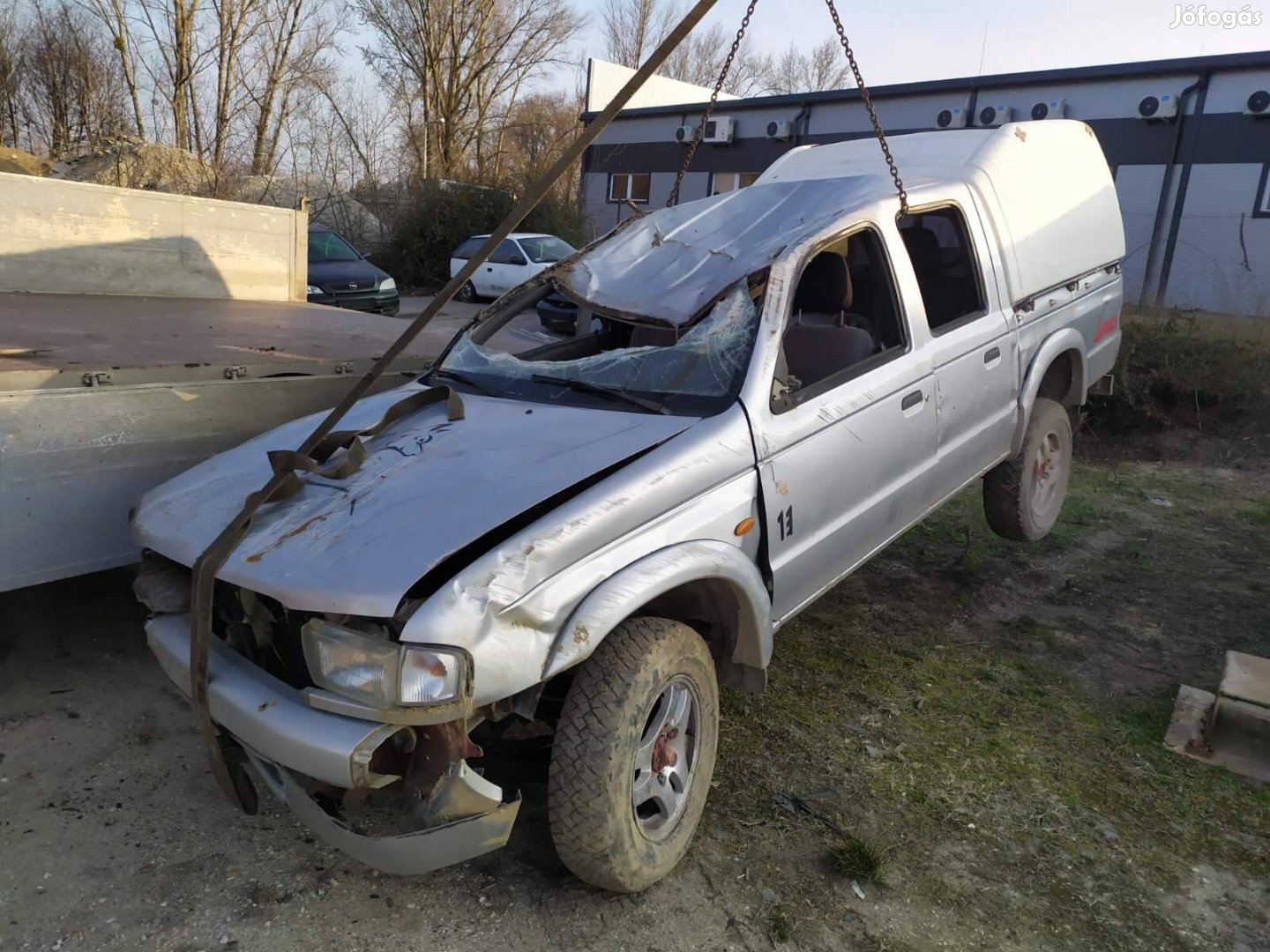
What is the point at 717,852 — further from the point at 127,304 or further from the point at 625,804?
the point at 127,304

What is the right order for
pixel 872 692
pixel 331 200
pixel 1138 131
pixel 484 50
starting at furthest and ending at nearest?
pixel 484 50 < pixel 331 200 < pixel 1138 131 < pixel 872 692

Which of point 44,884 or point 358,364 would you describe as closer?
point 44,884

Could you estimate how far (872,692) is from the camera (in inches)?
151

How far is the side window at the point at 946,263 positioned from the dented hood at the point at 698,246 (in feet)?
1.47

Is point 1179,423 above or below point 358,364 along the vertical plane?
below

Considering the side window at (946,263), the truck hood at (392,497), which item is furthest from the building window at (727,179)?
the truck hood at (392,497)

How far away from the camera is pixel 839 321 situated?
3.96 meters

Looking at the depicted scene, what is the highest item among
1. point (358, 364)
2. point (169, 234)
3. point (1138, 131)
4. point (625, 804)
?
point (1138, 131)

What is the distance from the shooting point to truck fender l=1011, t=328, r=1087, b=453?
450 centimetres

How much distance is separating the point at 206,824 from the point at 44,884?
45cm

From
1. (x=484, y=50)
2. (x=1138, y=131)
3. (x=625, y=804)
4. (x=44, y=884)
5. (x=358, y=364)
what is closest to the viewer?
(x=625, y=804)

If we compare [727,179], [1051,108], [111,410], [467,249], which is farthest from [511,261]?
[111,410]

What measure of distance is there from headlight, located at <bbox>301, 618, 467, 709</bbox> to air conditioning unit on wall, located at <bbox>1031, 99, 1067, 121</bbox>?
780 inches

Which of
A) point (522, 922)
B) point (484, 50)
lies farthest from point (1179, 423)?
point (484, 50)
